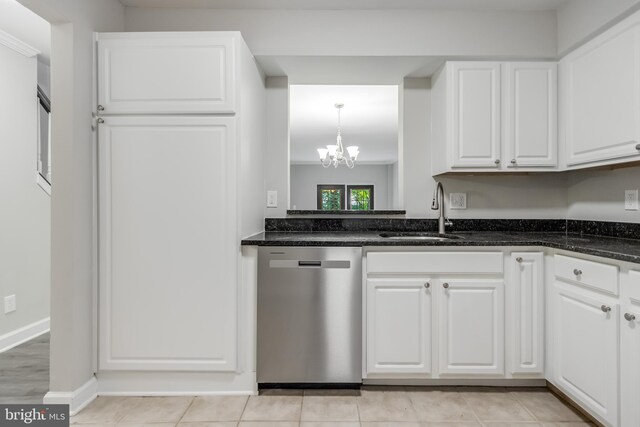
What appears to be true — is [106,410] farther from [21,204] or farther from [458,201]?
[458,201]

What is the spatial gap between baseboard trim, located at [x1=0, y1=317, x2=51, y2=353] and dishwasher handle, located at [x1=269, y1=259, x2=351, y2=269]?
2.21 meters

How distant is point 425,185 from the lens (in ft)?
8.92

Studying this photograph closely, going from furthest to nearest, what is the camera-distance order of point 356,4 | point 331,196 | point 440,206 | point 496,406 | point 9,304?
point 331,196
point 9,304
point 440,206
point 356,4
point 496,406

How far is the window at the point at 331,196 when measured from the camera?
10250 millimetres

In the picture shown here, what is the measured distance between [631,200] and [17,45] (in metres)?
4.25

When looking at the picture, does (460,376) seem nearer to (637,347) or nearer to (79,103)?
(637,347)

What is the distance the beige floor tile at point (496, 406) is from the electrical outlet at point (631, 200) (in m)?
1.25

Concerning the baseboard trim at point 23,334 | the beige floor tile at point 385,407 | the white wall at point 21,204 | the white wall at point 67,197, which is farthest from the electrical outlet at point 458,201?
the baseboard trim at point 23,334

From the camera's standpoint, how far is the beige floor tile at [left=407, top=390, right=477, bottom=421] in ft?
6.21

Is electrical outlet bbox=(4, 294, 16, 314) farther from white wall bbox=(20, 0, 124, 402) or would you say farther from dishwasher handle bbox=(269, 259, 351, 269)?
dishwasher handle bbox=(269, 259, 351, 269)

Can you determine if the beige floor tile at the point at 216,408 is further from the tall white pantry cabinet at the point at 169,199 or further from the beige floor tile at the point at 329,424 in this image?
the beige floor tile at the point at 329,424

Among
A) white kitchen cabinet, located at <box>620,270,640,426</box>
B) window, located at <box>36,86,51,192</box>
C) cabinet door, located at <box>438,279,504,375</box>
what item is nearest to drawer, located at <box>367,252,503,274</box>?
cabinet door, located at <box>438,279,504,375</box>

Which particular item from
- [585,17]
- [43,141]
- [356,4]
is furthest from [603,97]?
[43,141]

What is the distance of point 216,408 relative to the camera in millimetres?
1972
